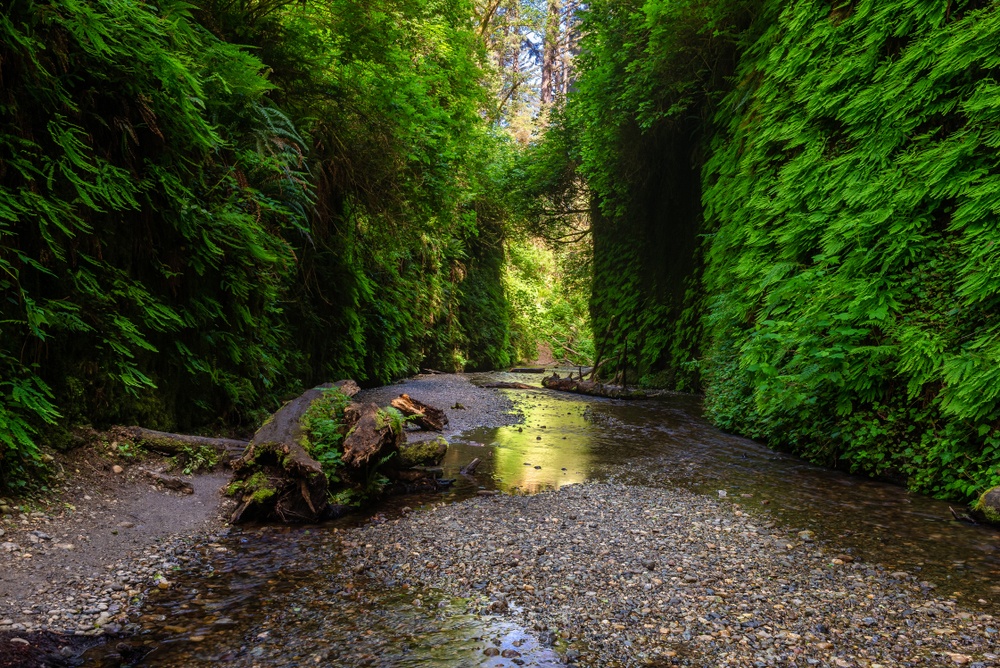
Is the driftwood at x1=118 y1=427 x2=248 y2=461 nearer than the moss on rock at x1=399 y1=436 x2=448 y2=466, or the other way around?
the driftwood at x1=118 y1=427 x2=248 y2=461

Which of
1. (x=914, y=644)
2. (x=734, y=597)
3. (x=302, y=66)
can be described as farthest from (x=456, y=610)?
(x=302, y=66)

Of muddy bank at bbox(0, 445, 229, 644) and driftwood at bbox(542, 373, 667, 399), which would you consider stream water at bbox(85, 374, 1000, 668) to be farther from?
driftwood at bbox(542, 373, 667, 399)

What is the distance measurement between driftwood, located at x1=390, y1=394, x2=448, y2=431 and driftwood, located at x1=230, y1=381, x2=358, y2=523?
11.0 ft

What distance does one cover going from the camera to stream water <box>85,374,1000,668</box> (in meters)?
2.55

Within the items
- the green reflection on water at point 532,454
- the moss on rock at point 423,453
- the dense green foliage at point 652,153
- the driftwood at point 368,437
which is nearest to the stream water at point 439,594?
the green reflection on water at point 532,454

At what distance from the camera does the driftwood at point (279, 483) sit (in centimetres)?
425

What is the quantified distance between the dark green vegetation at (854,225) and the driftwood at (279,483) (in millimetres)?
4781

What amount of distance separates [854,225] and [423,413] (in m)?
5.59

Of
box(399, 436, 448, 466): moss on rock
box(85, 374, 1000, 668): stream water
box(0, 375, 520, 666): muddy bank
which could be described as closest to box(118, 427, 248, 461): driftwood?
box(0, 375, 520, 666): muddy bank

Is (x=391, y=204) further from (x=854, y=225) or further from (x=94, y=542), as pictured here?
(x=94, y=542)

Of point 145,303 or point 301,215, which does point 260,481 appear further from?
point 301,215

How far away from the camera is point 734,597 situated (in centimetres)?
306

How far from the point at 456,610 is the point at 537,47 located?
36.1m

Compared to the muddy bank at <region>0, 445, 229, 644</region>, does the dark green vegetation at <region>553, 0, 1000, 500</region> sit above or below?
above
